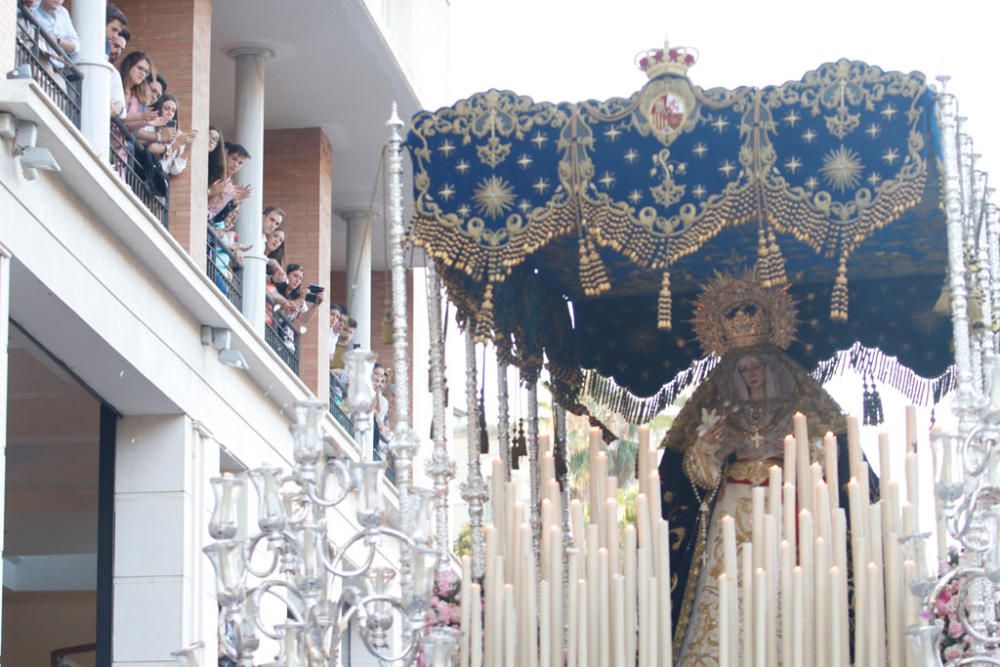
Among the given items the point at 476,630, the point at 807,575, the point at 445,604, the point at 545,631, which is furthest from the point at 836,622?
the point at 445,604

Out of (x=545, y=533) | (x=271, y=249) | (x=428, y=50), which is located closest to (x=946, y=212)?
(x=545, y=533)

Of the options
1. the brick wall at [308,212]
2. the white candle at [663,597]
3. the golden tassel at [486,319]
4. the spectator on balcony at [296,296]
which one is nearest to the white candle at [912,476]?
the white candle at [663,597]

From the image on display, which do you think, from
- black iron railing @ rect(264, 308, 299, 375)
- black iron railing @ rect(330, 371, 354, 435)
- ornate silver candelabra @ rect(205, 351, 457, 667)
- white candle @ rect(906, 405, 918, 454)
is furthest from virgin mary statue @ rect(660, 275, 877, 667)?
black iron railing @ rect(330, 371, 354, 435)

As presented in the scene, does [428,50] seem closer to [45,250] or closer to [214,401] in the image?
[214,401]

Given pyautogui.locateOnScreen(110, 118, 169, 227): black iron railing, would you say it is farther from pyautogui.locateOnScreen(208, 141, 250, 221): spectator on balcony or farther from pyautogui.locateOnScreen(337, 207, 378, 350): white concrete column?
pyautogui.locateOnScreen(337, 207, 378, 350): white concrete column

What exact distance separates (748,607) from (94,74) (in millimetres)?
5303

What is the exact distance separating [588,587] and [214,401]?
582cm

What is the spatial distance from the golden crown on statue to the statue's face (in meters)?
1.60

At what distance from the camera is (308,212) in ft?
54.2

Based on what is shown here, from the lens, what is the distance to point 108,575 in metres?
12.4

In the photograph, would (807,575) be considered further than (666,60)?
No

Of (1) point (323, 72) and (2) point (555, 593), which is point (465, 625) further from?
(1) point (323, 72)

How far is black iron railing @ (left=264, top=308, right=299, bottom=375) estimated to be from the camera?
50.3 ft

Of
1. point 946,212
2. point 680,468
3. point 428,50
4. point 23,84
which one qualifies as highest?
point 428,50
